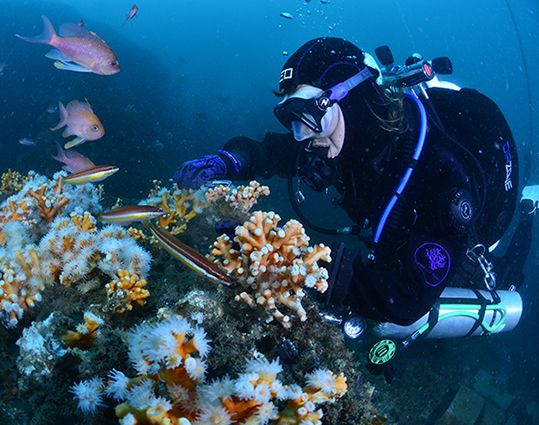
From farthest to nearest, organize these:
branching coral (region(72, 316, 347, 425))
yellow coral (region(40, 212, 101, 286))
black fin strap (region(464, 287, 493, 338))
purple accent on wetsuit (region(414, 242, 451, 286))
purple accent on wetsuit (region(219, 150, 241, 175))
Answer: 1. purple accent on wetsuit (region(219, 150, 241, 175))
2. black fin strap (region(464, 287, 493, 338))
3. purple accent on wetsuit (region(414, 242, 451, 286))
4. yellow coral (region(40, 212, 101, 286))
5. branching coral (region(72, 316, 347, 425))

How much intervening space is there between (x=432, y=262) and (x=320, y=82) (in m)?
2.32

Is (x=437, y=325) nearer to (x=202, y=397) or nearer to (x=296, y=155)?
(x=296, y=155)

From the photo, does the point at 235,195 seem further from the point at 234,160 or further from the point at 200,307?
the point at 200,307

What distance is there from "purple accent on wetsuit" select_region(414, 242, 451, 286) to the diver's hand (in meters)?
2.70

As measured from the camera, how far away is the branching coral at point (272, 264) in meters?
2.17

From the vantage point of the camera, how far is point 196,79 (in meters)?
38.4

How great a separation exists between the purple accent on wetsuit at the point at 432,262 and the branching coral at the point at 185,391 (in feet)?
5.90

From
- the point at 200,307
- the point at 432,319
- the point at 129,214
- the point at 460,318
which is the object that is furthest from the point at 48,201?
the point at 460,318

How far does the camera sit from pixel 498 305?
4254 mm

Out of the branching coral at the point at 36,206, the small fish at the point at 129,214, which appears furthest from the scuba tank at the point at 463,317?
the branching coral at the point at 36,206

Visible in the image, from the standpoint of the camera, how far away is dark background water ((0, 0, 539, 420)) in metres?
12.3

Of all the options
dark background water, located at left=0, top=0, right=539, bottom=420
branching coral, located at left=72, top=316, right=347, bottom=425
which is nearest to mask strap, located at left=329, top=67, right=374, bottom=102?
dark background water, located at left=0, top=0, right=539, bottom=420

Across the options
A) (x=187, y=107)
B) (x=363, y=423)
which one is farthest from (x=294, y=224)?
(x=187, y=107)

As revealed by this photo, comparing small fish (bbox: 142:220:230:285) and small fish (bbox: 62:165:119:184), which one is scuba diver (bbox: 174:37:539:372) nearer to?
small fish (bbox: 62:165:119:184)
